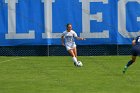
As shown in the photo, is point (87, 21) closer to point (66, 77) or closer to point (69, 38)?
point (69, 38)

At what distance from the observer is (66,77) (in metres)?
18.8

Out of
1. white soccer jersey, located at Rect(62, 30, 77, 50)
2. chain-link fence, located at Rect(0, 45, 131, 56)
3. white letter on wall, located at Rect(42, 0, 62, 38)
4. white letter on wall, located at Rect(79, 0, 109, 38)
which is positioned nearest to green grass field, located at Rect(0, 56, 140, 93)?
white soccer jersey, located at Rect(62, 30, 77, 50)

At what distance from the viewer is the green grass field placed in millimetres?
15438

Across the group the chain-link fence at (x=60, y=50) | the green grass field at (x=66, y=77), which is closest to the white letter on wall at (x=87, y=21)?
the chain-link fence at (x=60, y=50)

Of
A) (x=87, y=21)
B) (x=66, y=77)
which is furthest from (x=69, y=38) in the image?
(x=87, y=21)

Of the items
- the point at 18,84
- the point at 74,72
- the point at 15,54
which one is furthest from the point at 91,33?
the point at 18,84

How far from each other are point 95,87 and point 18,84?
2600 mm

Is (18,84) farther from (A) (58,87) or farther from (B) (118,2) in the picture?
(B) (118,2)

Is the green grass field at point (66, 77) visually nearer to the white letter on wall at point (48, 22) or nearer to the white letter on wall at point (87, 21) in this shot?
the white letter on wall at point (87, 21)

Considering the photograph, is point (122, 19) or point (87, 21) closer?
point (122, 19)

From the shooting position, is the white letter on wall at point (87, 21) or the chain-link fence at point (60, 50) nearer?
the white letter on wall at point (87, 21)

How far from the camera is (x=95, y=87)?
623 inches

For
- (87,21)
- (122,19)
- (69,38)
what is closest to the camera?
(69,38)

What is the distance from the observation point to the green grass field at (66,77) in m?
15.4
